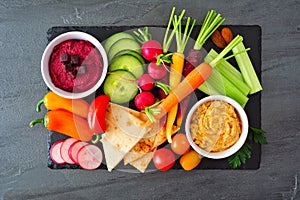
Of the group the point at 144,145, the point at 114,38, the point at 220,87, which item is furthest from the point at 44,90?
the point at 220,87

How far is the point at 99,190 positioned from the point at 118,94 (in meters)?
0.50

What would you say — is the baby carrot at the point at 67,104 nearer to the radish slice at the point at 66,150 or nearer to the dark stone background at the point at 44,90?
the radish slice at the point at 66,150

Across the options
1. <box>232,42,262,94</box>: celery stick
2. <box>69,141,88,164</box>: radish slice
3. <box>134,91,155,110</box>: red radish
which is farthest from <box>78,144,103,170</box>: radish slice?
<box>232,42,262,94</box>: celery stick

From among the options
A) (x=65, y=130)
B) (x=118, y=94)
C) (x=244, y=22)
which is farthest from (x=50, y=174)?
(x=244, y=22)

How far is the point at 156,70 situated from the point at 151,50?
8cm

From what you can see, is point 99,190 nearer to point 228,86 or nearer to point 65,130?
point 65,130

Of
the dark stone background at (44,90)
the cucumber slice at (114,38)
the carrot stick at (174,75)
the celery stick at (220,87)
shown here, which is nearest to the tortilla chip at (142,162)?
the carrot stick at (174,75)

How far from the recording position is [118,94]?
66.1 inches

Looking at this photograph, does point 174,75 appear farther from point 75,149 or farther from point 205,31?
point 75,149

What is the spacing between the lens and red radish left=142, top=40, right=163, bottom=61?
1.67 m

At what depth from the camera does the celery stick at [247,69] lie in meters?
1.74

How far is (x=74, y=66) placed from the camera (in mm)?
1579

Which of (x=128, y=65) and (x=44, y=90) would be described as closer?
(x=128, y=65)

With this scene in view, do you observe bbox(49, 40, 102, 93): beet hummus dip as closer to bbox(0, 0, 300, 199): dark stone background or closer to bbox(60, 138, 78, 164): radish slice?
bbox(60, 138, 78, 164): radish slice
